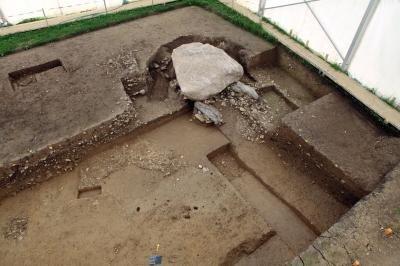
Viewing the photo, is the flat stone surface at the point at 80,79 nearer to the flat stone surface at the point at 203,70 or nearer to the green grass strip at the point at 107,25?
the green grass strip at the point at 107,25

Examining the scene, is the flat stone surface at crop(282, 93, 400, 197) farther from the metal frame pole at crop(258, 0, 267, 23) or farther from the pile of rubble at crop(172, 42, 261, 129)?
the metal frame pole at crop(258, 0, 267, 23)

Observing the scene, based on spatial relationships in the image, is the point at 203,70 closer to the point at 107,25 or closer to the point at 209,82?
the point at 209,82

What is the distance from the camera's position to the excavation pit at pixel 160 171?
463cm

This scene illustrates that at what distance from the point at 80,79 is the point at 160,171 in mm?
2621

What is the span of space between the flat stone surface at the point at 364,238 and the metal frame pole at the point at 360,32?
3341mm

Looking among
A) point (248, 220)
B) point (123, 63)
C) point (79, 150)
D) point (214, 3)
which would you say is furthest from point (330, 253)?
point (214, 3)

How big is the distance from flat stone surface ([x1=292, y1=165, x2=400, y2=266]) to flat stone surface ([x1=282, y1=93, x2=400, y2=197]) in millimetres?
465

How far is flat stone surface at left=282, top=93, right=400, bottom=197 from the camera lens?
4.91m

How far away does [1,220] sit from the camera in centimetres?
489

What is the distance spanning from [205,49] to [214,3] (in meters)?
3.02

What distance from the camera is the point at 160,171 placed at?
544 centimetres

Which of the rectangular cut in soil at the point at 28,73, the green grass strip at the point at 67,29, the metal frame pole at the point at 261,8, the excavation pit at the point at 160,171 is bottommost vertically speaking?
the excavation pit at the point at 160,171

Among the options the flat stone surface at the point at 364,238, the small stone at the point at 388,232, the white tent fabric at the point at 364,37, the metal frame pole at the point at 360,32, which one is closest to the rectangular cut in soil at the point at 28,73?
the white tent fabric at the point at 364,37

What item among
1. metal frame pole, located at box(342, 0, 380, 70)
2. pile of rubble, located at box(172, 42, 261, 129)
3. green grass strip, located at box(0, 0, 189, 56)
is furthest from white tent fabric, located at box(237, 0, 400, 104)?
green grass strip, located at box(0, 0, 189, 56)
